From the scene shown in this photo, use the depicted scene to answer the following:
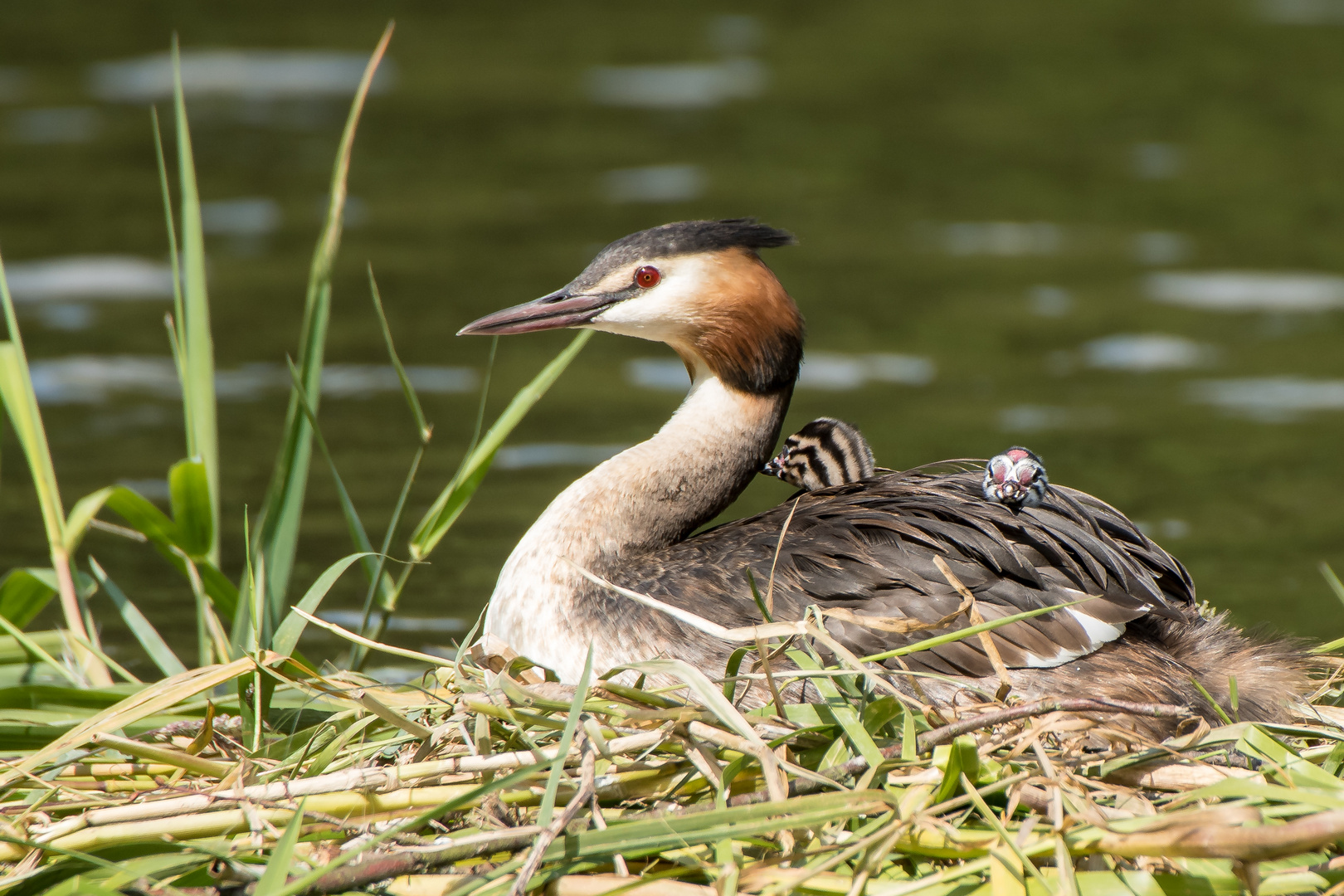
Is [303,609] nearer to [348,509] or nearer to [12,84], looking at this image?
[348,509]

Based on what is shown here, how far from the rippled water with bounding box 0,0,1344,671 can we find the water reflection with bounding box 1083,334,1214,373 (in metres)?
0.04

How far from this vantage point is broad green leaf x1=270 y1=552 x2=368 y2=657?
3.80 m

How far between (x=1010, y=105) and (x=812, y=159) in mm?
2211

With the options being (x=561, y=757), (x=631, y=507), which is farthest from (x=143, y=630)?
(x=561, y=757)

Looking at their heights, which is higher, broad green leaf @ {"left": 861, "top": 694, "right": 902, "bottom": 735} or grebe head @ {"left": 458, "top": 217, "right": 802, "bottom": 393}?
grebe head @ {"left": 458, "top": 217, "right": 802, "bottom": 393}

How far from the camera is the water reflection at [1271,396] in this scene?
8.20 metres

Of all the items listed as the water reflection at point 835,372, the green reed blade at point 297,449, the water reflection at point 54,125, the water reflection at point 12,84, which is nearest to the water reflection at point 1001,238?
the water reflection at point 835,372

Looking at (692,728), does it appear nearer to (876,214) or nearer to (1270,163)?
(876,214)

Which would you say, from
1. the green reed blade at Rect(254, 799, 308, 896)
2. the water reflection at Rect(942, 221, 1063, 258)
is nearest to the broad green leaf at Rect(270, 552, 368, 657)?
the green reed blade at Rect(254, 799, 308, 896)

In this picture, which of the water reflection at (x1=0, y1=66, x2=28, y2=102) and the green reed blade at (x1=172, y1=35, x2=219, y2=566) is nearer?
the green reed blade at (x1=172, y1=35, x2=219, y2=566)

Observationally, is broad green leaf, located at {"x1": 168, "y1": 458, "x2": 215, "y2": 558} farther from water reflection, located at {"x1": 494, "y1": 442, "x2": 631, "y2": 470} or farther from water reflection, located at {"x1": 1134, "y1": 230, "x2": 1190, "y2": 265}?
water reflection, located at {"x1": 1134, "y1": 230, "x2": 1190, "y2": 265}

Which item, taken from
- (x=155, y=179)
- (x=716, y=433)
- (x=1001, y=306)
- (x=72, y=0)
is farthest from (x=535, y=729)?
(x=72, y=0)

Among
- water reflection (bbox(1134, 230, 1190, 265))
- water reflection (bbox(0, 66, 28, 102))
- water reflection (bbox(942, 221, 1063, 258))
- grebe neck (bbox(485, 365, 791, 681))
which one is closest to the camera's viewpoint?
Answer: grebe neck (bbox(485, 365, 791, 681))

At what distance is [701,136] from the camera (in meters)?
13.1
